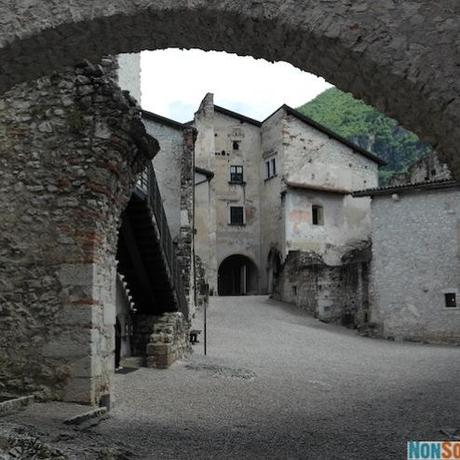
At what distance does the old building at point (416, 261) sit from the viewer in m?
17.4

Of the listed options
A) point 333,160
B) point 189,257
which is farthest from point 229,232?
point 189,257

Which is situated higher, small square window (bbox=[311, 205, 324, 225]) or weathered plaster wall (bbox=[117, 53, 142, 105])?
weathered plaster wall (bbox=[117, 53, 142, 105])

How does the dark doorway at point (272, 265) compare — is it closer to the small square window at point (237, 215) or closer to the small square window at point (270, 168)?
the small square window at point (237, 215)

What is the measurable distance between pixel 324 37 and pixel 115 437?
4.43 metres

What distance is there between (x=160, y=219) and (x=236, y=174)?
70.2ft

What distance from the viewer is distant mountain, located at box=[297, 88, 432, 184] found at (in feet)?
157

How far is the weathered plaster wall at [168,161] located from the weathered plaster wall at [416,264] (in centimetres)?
774

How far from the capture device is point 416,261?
1795 centimetres

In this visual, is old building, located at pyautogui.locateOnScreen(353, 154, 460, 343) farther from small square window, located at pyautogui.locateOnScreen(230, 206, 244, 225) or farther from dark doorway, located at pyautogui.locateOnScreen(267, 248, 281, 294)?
small square window, located at pyautogui.locateOnScreen(230, 206, 244, 225)

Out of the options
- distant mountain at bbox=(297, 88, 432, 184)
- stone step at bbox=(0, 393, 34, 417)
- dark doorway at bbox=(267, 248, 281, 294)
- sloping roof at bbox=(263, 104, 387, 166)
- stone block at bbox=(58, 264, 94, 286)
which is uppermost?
distant mountain at bbox=(297, 88, 432, 184)

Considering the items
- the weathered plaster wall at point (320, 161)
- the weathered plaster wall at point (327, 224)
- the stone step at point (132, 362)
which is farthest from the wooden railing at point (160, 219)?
the weathered plaster wall at point (320, 161)

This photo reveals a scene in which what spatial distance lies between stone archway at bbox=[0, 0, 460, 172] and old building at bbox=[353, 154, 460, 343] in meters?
14.7

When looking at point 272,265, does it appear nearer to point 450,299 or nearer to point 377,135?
point 450,299

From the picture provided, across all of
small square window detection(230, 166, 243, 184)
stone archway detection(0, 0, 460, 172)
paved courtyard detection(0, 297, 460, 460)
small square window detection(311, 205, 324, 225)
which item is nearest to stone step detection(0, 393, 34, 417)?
paved courtyard detection(0, 297, 460, 460)
